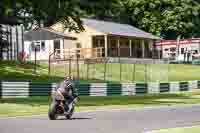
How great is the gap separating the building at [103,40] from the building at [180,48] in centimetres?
247

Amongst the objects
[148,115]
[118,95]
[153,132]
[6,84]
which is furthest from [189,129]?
[118,95]

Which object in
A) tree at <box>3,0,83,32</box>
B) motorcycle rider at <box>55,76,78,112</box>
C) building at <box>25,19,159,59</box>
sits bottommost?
motorcycle rider at <box>55,76,78,112</box>

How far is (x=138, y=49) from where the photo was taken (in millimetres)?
83000

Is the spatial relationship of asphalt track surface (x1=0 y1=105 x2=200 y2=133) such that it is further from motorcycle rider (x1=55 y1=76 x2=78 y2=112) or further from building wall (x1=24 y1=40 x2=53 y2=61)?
building wall (x1=24 y1=40 x2=53 y2=61)

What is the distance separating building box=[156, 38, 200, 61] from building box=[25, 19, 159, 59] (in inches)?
97.2

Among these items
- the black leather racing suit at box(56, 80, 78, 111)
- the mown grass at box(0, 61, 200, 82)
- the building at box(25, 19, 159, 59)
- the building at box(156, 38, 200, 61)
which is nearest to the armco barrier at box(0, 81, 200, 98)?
the mown grass at box(0, 61, 200, 82)

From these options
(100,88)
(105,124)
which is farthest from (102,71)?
(105,124)

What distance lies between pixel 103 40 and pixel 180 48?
1423cm

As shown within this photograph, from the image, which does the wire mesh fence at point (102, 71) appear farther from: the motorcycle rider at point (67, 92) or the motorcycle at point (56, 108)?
the motorcycle at point (56, 108)

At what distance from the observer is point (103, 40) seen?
77.2 metres

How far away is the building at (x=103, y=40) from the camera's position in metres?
72.2

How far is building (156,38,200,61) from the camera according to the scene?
277 ft

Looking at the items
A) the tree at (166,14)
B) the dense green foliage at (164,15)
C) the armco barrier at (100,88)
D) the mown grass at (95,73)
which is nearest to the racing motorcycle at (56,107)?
the armco barrier at (100,88)

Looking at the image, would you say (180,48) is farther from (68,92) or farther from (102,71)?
(68,92)
